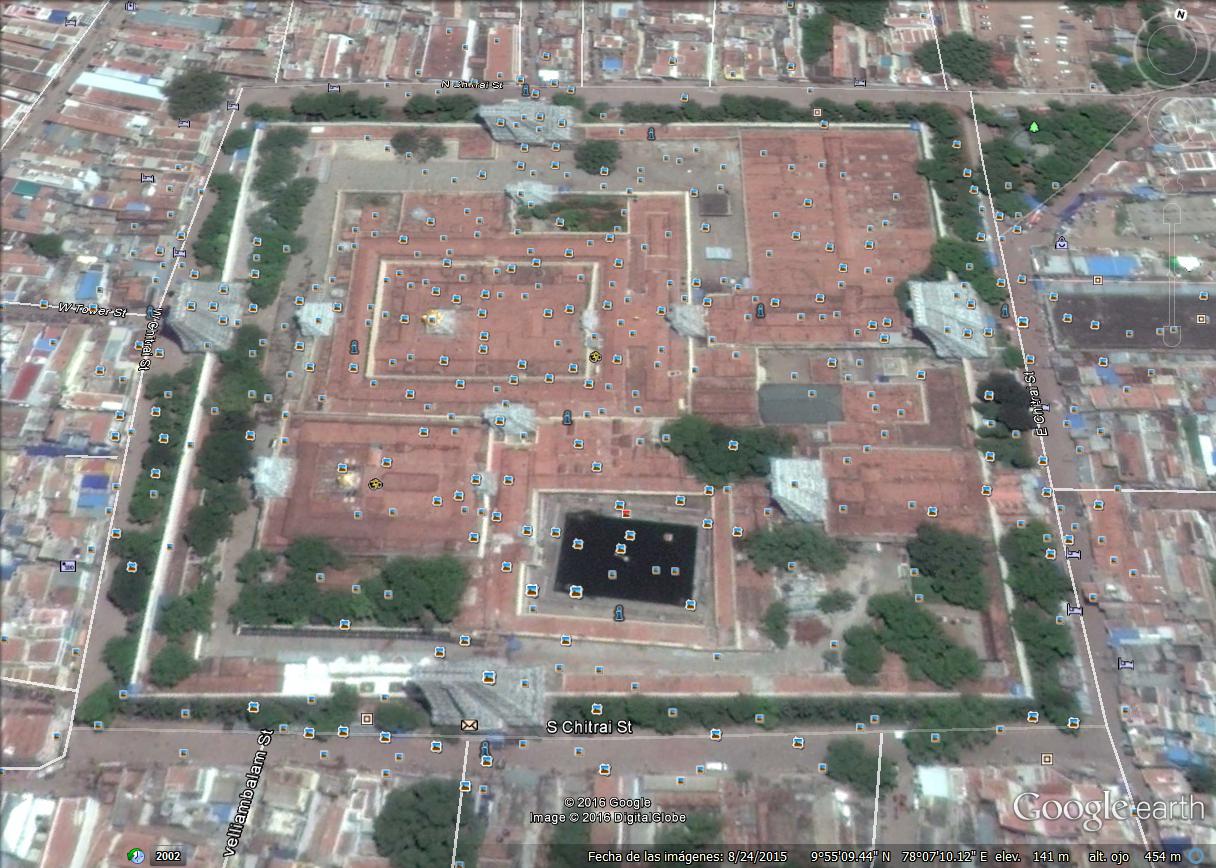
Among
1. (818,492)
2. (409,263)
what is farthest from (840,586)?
(409,263)

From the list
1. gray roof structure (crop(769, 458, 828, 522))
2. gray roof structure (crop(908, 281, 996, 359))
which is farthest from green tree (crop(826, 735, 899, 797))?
gray roof structure (crop(908, 281, 996, 359))

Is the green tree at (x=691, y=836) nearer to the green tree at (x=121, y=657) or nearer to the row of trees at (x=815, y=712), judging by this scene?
the row of trees at (x=815, y=712)

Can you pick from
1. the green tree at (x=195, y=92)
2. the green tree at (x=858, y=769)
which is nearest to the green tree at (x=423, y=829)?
the green tree at (x=858, y=769)

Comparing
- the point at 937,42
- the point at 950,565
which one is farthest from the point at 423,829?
the point at 937,42

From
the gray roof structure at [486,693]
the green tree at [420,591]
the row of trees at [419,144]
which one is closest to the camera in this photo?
the gray roof structure at [486,693]

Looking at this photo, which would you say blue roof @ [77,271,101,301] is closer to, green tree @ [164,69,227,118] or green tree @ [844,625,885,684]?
green tree @ [164,69,227,118]

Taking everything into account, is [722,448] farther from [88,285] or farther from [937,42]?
[88,285]
